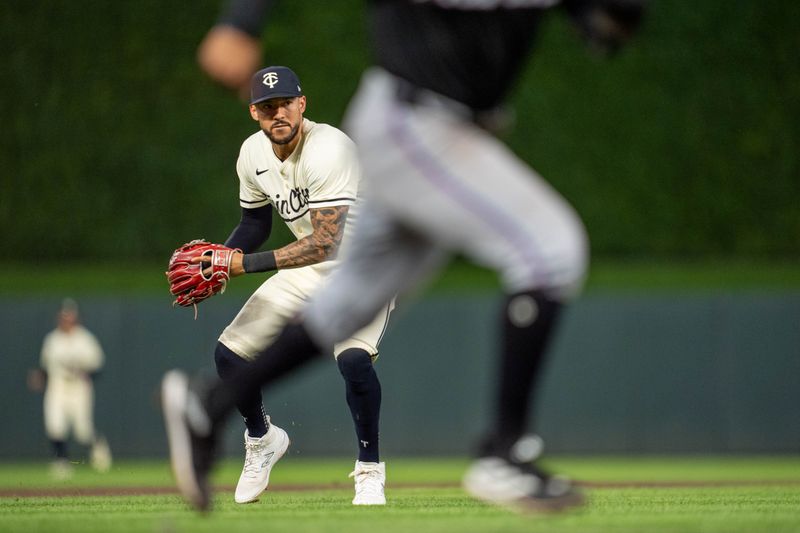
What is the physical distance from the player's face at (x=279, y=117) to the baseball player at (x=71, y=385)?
9.57 metres

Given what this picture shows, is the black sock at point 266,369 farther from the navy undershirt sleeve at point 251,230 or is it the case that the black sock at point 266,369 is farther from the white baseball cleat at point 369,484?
the navy undershirt sleeve at point 251,230

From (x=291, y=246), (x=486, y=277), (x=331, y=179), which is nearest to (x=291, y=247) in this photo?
(x=291, y=246)

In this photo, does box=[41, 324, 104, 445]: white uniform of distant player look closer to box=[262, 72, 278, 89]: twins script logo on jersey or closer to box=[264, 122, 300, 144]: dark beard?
box=[264, 122, 300, 144]: dark beard

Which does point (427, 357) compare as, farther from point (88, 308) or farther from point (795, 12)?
point (795, 12)

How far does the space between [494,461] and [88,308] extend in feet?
42.1

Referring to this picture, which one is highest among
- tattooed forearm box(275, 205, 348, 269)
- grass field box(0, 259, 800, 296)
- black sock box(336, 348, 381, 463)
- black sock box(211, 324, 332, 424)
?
grass field box(0, 259, 800, 296)

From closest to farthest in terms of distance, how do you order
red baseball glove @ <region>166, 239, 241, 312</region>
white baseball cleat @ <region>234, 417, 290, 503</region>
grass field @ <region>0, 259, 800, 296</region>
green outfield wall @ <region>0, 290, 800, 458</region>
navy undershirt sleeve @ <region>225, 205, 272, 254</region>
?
1. red baseball glove @ <region>166, 239, 241, 312</region>
2. white baseball cleat @ <region>234, 417, 290, 503</region>
3. navy undershirt sleeve @ <region>225, 205, 272, 254</region>
4. green outfield wall @ <region>0, 290, 800, 458</region>
5. grass field @ <region>0, 259, 800, 296</region>

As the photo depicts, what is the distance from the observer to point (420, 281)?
11.1ft

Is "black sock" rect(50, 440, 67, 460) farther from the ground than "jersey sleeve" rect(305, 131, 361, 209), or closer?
farther from the ground

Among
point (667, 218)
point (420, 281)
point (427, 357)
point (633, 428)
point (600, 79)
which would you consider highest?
point (600, 79)

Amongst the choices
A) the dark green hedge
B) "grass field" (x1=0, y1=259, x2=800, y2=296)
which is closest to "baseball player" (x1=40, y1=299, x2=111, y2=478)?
"grass field" (x1=0, y1=259, x2=800, y2=296)

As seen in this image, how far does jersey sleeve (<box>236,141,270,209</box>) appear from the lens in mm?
5801

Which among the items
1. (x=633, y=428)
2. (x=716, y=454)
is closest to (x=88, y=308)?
(x=633, y=428)

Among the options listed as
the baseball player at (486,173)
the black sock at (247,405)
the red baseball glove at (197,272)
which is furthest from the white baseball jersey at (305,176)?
the baseball player at (486,173)
